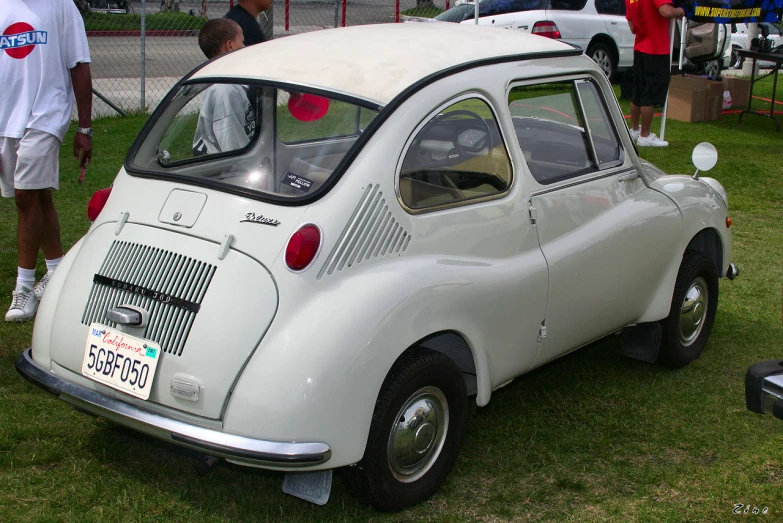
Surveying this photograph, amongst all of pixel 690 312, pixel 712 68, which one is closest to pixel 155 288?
pixel 690 312

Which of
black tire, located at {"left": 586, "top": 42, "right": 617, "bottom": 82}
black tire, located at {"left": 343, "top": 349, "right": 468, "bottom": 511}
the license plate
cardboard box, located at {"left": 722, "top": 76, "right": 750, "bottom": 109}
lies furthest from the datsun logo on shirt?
black tire, located at {"left": 586, "top": 42, "right": 617, "bottom": 82}

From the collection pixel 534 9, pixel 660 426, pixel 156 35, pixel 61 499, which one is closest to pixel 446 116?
pixel 660 426

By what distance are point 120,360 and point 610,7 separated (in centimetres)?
1322

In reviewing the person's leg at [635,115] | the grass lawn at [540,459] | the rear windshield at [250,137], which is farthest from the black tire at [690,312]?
the person's leg at [635,115]

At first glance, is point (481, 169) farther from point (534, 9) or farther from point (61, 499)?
point (534, 9)

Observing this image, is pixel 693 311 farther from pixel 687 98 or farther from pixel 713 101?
pixel 713 101

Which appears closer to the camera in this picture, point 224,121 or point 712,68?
point 224,121

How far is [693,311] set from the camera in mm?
4891

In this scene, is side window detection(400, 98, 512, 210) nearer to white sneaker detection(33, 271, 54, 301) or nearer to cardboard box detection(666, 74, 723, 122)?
white sneaker detection(33, 271, 54, 301)

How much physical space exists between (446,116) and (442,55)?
A: 0.27 metres

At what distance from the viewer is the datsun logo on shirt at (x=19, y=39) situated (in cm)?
496

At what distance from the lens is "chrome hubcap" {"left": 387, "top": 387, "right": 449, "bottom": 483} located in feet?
10.8

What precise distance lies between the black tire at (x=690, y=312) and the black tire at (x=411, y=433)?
1677mm

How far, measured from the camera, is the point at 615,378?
477 cm
